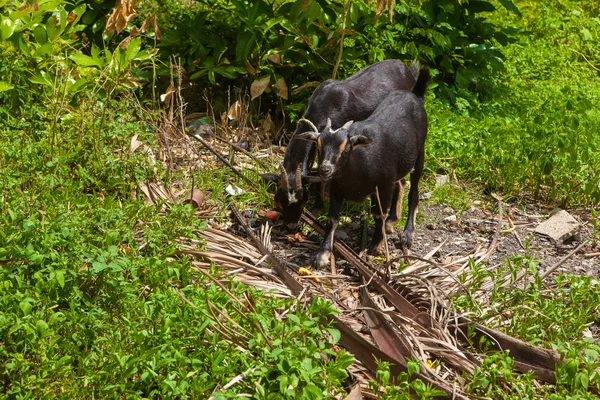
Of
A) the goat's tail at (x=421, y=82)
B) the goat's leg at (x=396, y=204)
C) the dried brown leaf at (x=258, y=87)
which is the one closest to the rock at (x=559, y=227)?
the goat's leg at (x=396, y=204)

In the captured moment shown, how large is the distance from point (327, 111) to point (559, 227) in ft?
7.01

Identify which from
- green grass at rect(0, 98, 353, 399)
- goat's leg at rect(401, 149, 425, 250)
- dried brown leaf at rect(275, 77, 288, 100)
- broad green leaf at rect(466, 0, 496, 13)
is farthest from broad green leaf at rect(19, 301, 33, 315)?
broad green leaf at rect(466, 0, 496, 13)

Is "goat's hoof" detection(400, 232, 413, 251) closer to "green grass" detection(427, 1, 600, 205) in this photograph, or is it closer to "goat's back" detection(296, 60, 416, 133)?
"goat's back" detection(296, 60, 416, 133)

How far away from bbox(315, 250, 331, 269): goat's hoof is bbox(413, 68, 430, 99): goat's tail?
1751mm

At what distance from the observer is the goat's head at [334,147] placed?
543 centimetres

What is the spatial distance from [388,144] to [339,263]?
0.98 metres

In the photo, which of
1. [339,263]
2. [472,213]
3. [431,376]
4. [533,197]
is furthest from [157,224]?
[533,197]

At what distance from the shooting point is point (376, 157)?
19.1 ft

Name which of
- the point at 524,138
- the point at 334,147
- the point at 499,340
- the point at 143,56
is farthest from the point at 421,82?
the point at 499,340

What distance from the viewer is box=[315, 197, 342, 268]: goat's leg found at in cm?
565

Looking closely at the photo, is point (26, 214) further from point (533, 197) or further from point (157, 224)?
point (533, 197)

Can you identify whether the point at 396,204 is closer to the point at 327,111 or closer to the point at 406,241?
→ the point at 406,241

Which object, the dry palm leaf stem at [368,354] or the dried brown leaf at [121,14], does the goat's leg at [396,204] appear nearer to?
the dry palm leaf stem at [368,354]

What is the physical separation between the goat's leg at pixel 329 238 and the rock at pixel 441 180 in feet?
5.35
